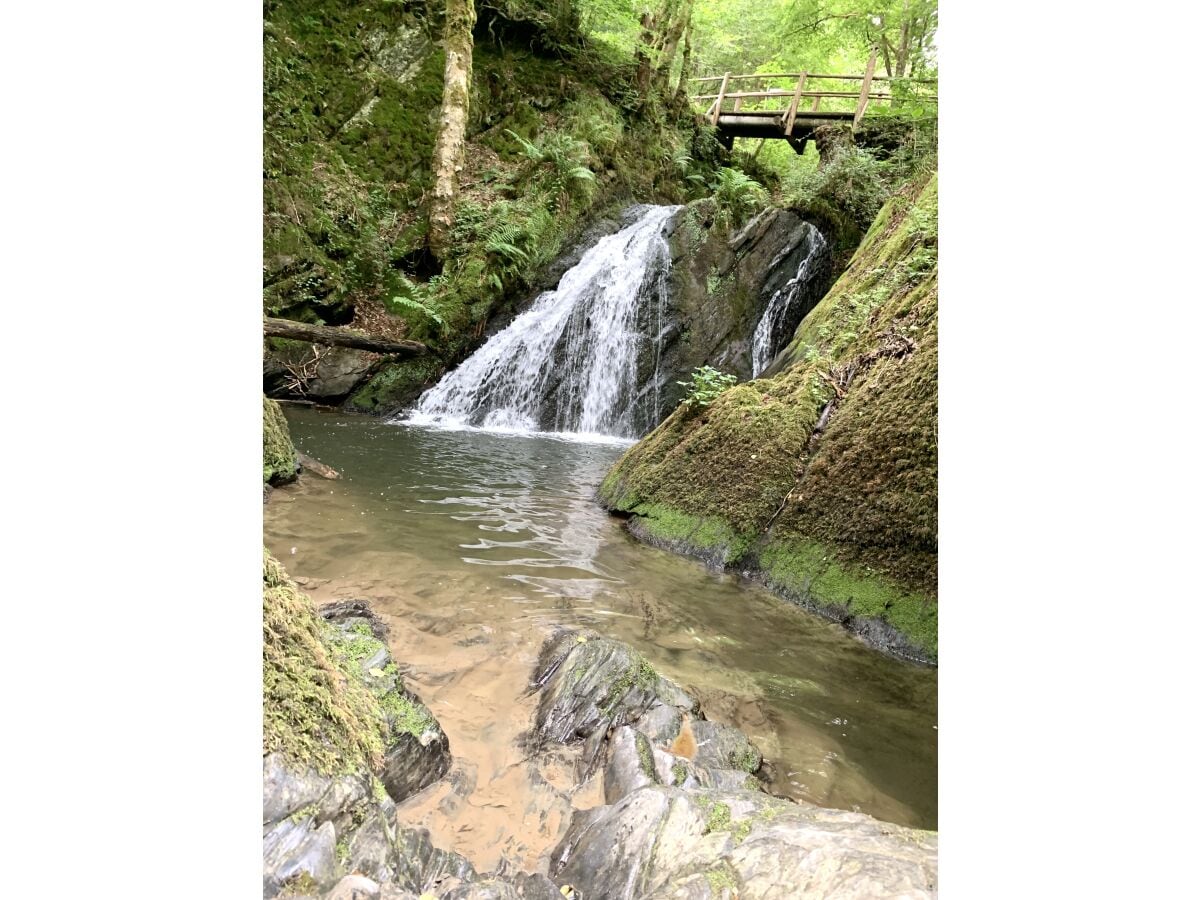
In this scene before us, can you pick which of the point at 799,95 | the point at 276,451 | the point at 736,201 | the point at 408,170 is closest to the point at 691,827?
the point at 276,451

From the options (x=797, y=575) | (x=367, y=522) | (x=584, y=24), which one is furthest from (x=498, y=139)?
(x=797, y=575)

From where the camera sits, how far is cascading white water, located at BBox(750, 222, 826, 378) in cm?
1079

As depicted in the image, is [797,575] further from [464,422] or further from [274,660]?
[464,422]

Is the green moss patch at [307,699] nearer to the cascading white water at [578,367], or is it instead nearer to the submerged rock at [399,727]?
the submerged rock at [399,727]

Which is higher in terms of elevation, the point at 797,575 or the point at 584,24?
the point at 584,24

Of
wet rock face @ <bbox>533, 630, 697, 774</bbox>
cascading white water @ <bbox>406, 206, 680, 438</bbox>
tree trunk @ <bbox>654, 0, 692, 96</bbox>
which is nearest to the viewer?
wet rock face @ <bbox>533, 630, 697, 774</bbox>

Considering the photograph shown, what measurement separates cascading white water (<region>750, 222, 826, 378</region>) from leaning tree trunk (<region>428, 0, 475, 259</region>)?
5.92 meters

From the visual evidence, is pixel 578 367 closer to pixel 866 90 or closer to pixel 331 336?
pixel 331 336

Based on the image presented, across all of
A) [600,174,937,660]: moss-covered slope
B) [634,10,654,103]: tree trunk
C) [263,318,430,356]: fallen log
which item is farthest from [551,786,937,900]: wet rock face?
[634,10,654,103]: tree trunk

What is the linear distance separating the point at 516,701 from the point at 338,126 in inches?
519

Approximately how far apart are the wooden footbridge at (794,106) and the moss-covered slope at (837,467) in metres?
11.3

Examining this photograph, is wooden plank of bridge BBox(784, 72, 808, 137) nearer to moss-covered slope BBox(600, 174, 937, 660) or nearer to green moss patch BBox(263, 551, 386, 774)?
moss-covered slope BBox(600, 174, 937, 660)

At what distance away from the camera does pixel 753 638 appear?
3.53m

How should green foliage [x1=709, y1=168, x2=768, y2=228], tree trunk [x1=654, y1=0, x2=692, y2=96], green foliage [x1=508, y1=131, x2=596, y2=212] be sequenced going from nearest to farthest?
green foliage [x1=709, y1=168, x2=768, y2=228]
green foliage [x1=508, y1=131, x2=596, y2=212]
tree trunk [x1=654, y1=0, x2=692, y2=96]
